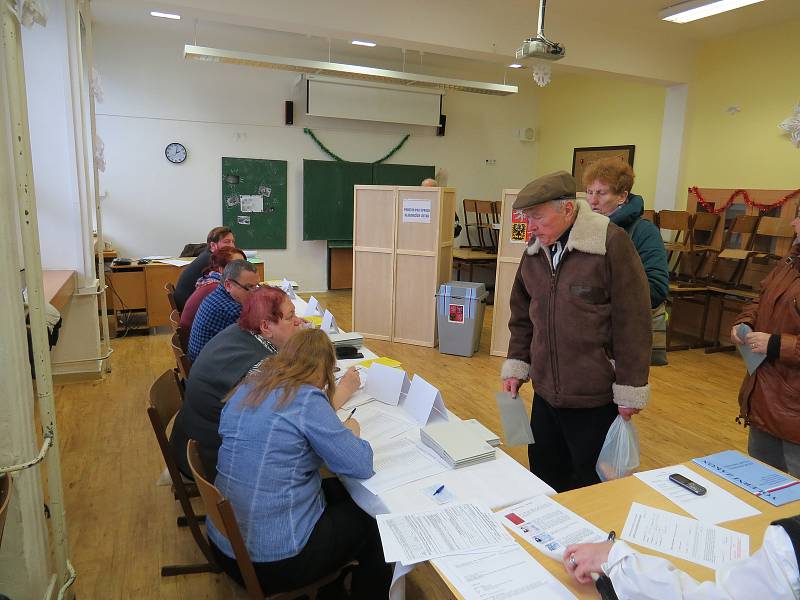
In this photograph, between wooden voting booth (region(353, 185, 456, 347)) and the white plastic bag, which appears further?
wooden voting booth (region(353, 185, 456, 347))

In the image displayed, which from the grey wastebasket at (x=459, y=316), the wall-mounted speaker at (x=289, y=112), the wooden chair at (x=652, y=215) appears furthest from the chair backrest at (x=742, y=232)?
the wall-mounted speaker at (x=289, y=112)

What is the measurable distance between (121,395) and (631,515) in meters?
3.87

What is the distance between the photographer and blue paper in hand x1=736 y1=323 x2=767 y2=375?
209cm

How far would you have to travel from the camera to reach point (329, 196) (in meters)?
8.19

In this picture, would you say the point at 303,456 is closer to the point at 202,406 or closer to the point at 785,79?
the point at 202,406

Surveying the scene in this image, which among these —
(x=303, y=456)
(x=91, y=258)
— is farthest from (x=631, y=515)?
(x=91, y=258)

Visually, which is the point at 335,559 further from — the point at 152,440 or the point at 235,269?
the point at 152,440

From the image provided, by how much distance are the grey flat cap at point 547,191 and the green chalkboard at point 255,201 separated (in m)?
6.58

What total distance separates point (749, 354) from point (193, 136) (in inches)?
282

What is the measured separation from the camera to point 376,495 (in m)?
1.56

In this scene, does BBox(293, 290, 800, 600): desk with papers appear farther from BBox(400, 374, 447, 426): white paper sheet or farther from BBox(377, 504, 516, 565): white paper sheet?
BBox(400, 374, 447, 426): white paper sheet

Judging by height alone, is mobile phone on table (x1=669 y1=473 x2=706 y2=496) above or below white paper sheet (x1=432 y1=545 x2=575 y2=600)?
above

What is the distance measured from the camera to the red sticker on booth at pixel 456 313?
17.5 feet

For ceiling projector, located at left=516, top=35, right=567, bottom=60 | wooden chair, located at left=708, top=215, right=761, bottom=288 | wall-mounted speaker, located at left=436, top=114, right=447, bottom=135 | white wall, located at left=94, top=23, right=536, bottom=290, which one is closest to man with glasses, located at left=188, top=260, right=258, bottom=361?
ceiling projector, located at left=516, top=35, right=567, bottom=60
